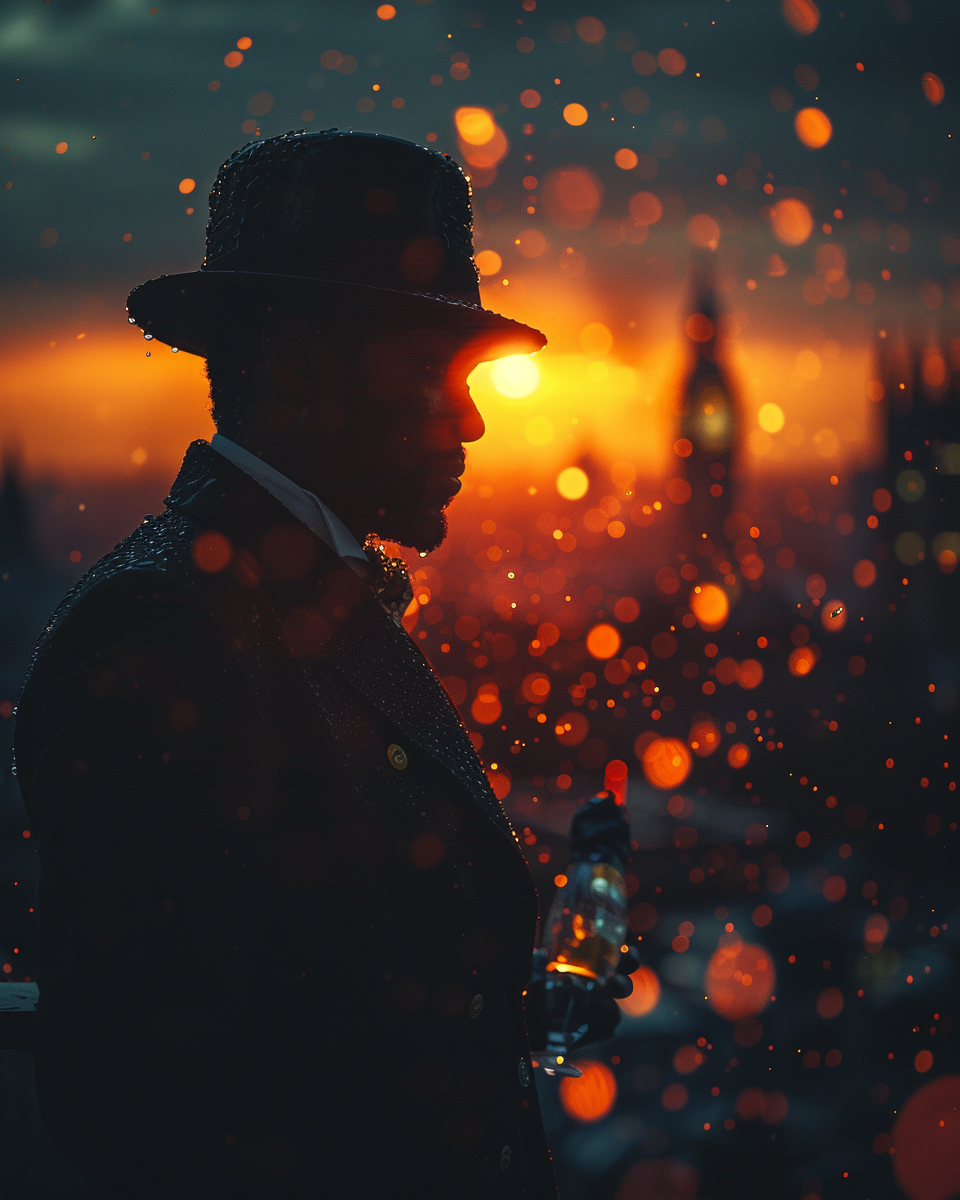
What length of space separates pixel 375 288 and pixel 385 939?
1303 millimetres

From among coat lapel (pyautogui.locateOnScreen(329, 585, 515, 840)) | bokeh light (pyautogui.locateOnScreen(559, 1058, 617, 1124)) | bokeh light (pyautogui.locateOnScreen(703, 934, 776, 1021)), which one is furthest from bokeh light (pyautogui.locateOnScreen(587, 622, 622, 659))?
coat lapel (pyautogui.locateOnScreen(329, 585, 515, 840))

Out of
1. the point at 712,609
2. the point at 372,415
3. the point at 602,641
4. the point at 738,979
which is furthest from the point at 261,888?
the point at 712,609

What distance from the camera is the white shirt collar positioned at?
6.40 ft

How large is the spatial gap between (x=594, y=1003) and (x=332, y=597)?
1.53 metres

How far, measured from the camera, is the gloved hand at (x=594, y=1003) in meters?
2.59

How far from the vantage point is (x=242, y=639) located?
5.41ft

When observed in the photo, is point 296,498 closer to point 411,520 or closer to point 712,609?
point 411,520

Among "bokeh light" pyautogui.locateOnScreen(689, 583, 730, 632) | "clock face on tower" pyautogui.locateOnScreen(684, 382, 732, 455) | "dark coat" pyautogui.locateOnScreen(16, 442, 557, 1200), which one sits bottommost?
"bokeh light" pyautogui.locateOnScreen(689, 583, 730, 632)

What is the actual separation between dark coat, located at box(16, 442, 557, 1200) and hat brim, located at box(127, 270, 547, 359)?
324mm

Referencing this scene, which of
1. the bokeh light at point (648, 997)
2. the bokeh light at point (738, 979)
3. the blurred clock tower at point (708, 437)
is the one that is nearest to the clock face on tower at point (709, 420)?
the blurred clock tower at point (708, 437)

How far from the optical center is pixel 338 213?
6.56 feet

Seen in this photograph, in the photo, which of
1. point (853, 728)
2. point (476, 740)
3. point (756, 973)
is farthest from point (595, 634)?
point (476, 740)

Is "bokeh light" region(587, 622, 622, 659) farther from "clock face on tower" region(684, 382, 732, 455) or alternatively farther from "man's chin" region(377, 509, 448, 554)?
"man's chin" region(377, 509, 448, 554)

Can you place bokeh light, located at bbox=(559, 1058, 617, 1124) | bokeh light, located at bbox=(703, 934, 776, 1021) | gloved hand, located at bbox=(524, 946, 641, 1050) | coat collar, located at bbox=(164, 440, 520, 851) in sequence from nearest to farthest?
coat collar, located at bbox=(164, 440, 520, 851)
gloved hand, located at bbox=(524, 946, 641, 1050)
bokeh light, located at bbox=(559, 1058, 617, 1124)
bokeh light, located at bbox=(703, 934, 776, 1021)
